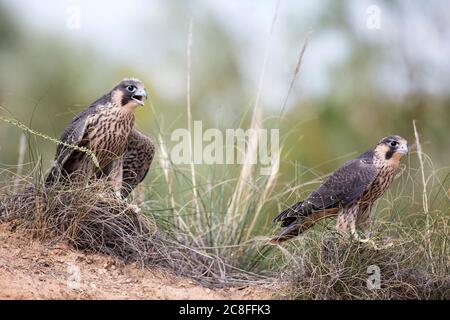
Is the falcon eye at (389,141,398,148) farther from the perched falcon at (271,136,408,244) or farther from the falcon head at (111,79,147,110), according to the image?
the falcon head at (111,79,147,110)

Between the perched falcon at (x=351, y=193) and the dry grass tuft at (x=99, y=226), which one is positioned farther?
the perched falcon at (x=351, y=193)

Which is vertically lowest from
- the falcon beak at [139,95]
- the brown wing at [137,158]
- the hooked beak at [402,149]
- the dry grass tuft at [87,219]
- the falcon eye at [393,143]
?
the dry grass tuft at [87,219]

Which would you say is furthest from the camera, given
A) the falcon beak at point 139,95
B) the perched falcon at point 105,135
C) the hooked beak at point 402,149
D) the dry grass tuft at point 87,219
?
the falcon beak at point 139,95

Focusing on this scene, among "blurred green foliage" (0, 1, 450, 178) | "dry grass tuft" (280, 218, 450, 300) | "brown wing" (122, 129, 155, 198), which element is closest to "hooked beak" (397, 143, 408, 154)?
"dry grass tuft" (280, 218, 450, 300)

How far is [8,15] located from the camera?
11.6 meters

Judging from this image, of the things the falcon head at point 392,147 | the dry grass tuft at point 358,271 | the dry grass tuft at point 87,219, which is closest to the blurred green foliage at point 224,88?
the falcon head at point 392,147

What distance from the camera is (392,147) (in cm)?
639

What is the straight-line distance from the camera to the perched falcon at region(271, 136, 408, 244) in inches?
243

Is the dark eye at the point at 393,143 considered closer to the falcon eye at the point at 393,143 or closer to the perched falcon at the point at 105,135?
the falcon eye at the point at 393,143

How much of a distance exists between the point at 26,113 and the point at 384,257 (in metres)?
5.50

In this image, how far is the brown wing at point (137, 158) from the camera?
6.97 m

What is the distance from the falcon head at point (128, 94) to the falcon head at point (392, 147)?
174 centimetres

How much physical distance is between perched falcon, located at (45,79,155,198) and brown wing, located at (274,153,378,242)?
1.22 m

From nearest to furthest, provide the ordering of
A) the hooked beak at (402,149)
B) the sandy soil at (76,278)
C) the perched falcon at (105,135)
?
the sandy soil at (76,278) → the hooked beak at (402,149) → the perched falcon at (105,135)
